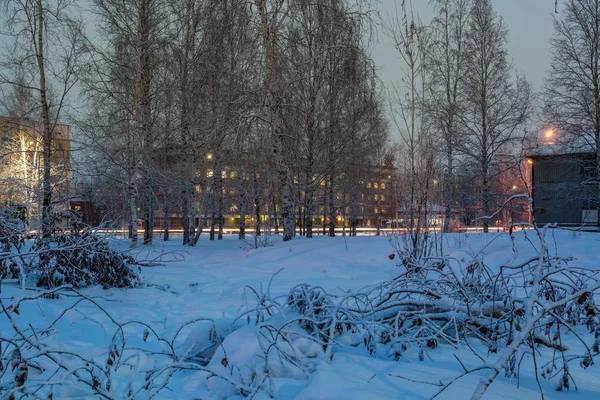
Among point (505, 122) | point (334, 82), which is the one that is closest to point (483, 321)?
point (334, 82)

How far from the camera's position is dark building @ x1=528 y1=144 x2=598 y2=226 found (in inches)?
766

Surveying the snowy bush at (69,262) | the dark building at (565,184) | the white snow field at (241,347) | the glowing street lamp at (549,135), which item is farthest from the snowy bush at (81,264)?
the glowing street lamp at (549,135)

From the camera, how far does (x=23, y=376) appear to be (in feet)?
7.69

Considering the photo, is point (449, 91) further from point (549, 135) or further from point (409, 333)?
point (409, 333)

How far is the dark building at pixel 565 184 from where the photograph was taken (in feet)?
63.9

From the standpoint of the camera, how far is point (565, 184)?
20469mm

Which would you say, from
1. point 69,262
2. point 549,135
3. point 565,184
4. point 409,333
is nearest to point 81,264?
point 69,262

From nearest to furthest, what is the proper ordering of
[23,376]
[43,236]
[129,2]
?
[23,376] < [43,236] < [129,2]

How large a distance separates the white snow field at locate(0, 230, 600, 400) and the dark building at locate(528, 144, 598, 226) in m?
12.5

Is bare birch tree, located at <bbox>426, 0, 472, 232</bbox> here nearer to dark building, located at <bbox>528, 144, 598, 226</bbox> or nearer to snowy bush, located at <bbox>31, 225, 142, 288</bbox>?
dark building, located at <bbox>528, 144, 598, 226</bbox>

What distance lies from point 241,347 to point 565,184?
21515 millimetres

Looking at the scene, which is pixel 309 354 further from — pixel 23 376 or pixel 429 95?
pixel 429 95

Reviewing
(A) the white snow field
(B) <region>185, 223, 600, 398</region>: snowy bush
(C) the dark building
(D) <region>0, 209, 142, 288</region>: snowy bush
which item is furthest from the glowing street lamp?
(D) <region>0, 209, 142, 288</region>: snowy bush

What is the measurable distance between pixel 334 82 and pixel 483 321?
49.1ft
